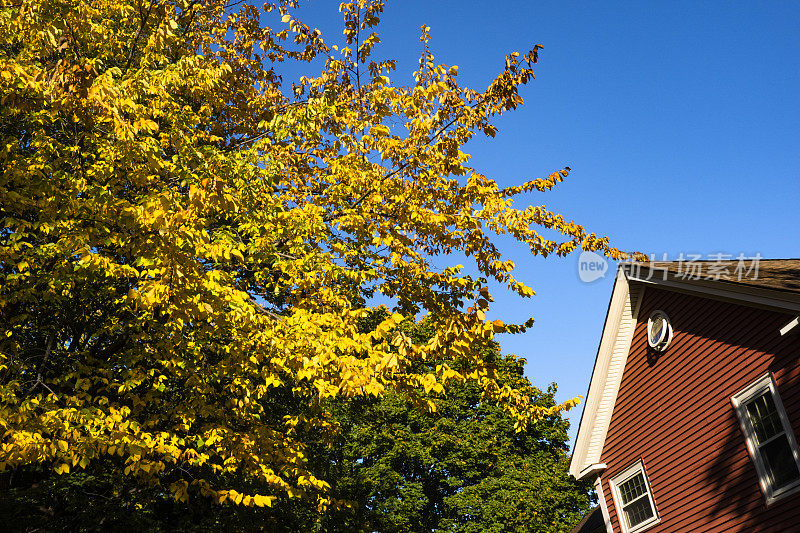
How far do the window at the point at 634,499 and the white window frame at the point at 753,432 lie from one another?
10.7 ft

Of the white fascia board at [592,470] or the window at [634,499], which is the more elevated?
the white fascia board at [592,470]

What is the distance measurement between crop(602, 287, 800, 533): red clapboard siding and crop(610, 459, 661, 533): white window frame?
13 centimetres

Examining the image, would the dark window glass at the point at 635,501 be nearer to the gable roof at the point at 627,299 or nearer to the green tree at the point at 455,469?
the gable roof at the point at 627,299

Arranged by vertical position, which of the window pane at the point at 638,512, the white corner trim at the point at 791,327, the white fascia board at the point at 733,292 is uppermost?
the white fascia board at the point at 733,292

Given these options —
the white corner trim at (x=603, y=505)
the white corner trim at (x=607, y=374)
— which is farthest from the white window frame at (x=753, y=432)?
the white corner trim at (x=603, y=505)

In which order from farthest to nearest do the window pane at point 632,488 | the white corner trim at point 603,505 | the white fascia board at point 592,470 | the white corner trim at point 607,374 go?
the white fascia board at point 592,470
the white corner trim at point 603,505
the white corner trim at point 607,374
the window pane at point 632,488

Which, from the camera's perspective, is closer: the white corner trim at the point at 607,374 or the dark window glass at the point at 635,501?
the dark window glass at the point at 635,501

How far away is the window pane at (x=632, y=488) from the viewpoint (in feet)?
44.7

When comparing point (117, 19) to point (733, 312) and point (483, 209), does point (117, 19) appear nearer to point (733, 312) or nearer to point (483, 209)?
point (483, 209)

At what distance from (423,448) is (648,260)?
19.6 metres

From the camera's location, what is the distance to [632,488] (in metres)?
13.9

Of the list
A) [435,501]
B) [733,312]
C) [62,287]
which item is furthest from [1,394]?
[435,501]

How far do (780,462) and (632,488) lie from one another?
4.45 m

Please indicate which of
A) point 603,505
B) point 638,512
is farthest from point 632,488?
point 603,505
